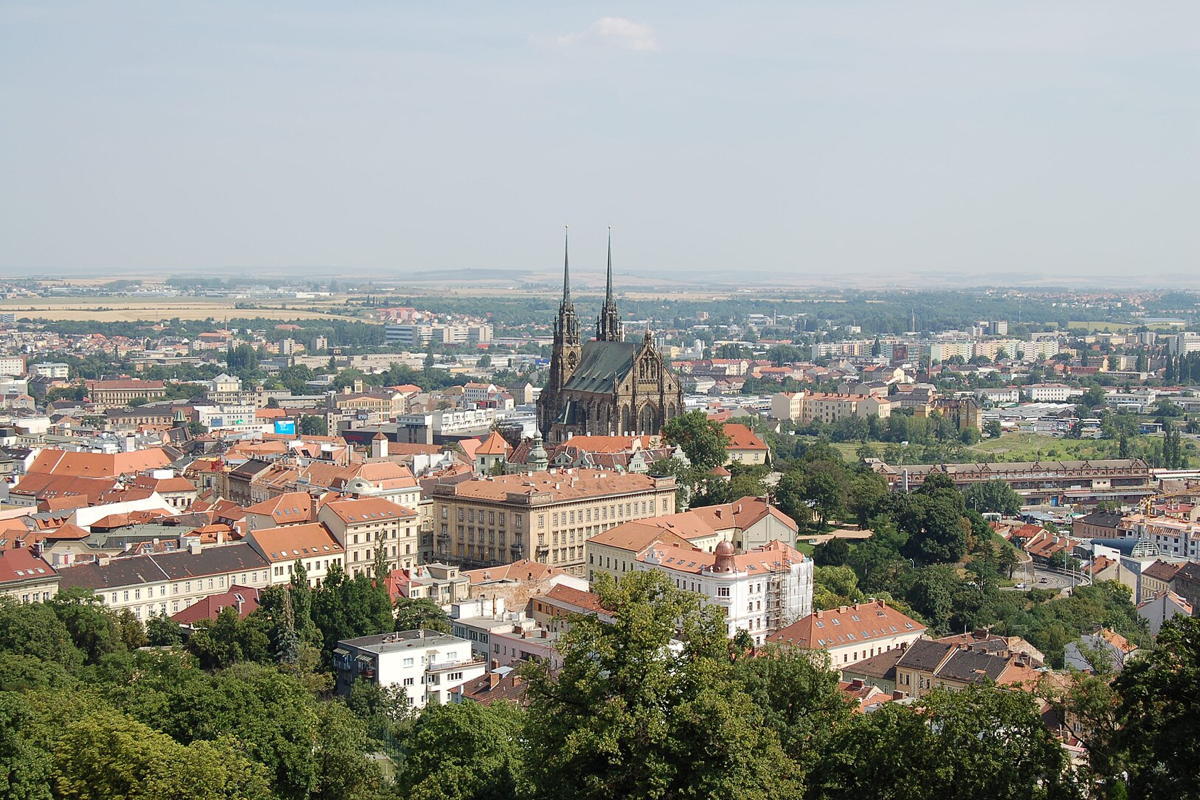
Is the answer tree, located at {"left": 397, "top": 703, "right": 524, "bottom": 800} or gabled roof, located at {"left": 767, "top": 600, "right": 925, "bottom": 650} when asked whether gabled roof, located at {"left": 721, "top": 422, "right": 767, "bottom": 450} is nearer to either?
gabled roof, located at {"left": 767, "top": 600, "right": 925, "bottom": 650}

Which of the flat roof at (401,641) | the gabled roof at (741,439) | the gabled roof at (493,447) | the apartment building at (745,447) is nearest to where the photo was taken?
the flat roof at (401,641)

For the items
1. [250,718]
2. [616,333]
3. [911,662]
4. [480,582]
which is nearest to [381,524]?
[480,582]

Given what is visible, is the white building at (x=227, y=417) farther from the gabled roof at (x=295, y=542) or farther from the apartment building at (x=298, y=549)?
the apartment building at (x=298, y=549)

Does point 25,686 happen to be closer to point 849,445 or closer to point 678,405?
point 678,405

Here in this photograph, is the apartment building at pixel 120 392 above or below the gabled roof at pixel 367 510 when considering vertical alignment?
below

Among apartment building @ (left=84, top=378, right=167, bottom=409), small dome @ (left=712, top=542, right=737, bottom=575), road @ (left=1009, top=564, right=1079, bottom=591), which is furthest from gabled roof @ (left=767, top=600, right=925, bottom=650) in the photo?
apartment building @ (left=84, top=378, right=167, bottom=409)

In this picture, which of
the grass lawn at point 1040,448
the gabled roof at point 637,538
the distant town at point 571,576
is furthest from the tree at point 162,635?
the grass lawn at point 1040,448
